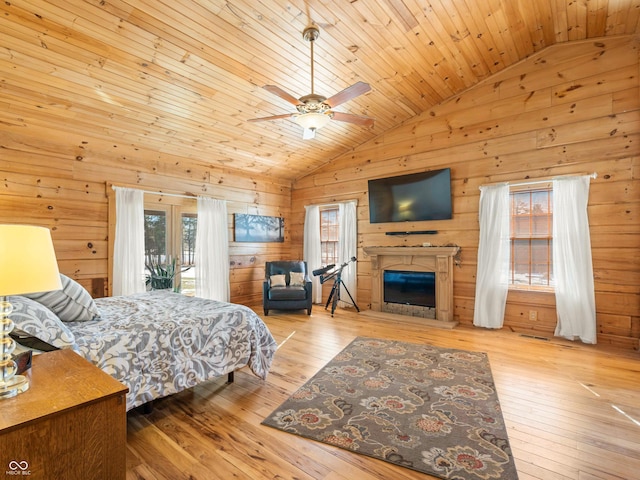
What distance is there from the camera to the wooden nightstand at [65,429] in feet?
3.29

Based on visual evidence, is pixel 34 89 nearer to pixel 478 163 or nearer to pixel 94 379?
pixel 94 379

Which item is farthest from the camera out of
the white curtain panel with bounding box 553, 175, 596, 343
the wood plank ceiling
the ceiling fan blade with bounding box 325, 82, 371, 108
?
the white curtain panel with bounding box 553, 175, 596, 343

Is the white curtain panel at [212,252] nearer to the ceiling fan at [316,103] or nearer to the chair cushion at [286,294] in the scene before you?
the chair cushion at [286,294]

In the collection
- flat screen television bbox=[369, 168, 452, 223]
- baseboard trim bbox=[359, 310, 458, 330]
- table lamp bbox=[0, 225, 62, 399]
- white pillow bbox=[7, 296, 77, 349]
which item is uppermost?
flat screen television bbox=[369, 168, 452, 223]

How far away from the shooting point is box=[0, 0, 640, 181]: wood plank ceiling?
276 cm

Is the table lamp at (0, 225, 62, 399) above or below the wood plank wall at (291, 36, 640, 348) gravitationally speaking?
below

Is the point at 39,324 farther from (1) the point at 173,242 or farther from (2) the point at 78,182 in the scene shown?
(1) the point at 173,242

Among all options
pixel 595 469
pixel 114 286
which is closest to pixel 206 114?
pixel 114 286

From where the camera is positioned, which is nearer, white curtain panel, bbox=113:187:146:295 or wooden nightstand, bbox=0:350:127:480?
wooden nightstand, bbox=0:350:127:480

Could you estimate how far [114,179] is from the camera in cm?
442

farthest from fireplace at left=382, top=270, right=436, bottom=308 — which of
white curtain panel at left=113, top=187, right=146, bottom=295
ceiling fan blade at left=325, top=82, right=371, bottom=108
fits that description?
white curtain panel at left=113, top=187, right=146, bottom=295

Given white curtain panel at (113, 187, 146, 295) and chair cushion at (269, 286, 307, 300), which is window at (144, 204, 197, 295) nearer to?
white curtain panel at (113, 187, 146, 295)

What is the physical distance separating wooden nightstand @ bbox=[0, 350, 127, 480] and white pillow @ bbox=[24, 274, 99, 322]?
38.1 inches

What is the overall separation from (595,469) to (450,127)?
14.6ft
